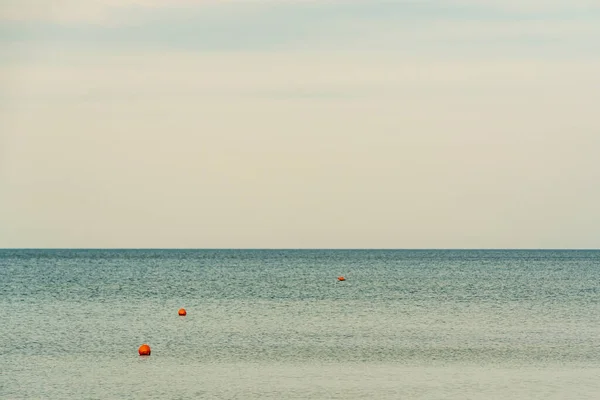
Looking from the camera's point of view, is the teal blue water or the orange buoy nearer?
the teal blue water

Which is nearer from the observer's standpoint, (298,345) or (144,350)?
(144,350)

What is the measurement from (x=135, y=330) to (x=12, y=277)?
201 ft

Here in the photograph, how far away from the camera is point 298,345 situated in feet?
147

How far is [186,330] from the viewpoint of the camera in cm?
5122

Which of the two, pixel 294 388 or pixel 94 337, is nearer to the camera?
pixel 294 388

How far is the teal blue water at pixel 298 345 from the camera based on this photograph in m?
34.2

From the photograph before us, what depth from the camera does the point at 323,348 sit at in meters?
43.9

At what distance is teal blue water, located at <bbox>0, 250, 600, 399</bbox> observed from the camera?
112 feet

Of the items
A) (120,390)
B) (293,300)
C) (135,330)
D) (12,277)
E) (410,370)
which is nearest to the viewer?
(120,390)

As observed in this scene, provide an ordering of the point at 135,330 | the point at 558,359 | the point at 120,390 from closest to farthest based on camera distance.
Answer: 1. the point at 120,390
2. the point at 558,359
3. the point at 135,330

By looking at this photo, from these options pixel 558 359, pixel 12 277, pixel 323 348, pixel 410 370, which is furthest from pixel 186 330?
pixel 12 277

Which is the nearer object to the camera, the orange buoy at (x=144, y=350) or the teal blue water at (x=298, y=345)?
the teal blue water at (x=298, y=345)

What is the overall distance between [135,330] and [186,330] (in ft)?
9.11

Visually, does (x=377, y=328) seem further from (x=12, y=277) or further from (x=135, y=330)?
(x=12, y=277)
